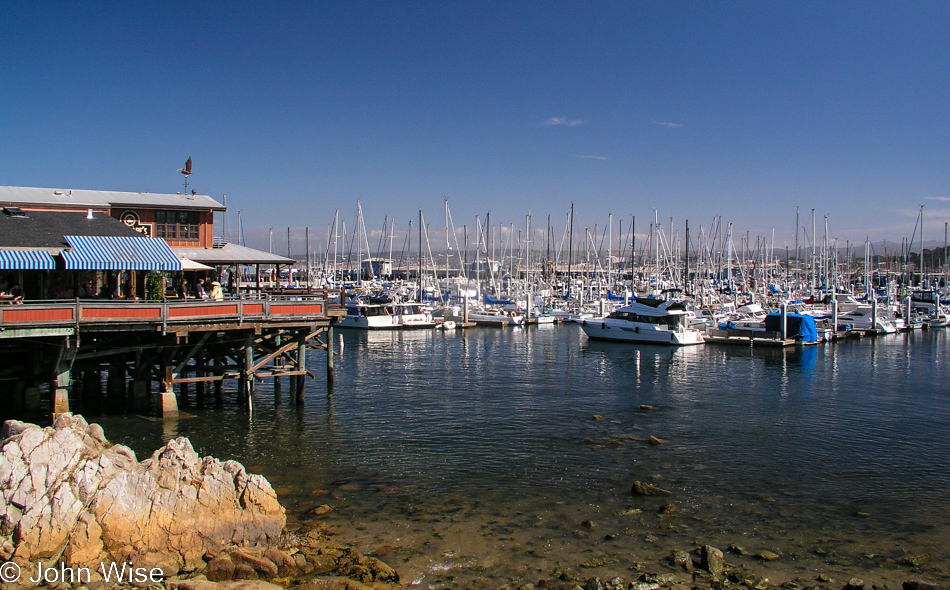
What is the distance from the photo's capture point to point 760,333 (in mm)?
63656

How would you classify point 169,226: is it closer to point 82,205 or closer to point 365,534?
point 82,205

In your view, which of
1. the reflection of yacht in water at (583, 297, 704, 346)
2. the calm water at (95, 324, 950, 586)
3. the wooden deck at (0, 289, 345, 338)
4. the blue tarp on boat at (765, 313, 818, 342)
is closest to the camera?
the calm water at (95, 324, 950, 586)

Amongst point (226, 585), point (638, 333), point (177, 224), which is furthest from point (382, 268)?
point (226, 585)

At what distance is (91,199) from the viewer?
113 ft

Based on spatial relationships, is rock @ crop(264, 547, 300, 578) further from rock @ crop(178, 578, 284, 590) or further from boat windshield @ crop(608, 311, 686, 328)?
boat windshield @ crop(608, 311, 686, 328)

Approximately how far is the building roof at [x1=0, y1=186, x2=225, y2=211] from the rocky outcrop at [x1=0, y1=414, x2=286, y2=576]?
2029 cm

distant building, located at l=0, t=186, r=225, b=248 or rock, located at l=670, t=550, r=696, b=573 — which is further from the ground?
distant building, located at l=0, t=186, r=225, b=248

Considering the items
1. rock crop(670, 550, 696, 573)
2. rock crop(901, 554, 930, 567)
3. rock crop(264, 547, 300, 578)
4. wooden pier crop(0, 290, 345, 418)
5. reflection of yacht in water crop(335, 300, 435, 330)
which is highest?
wooden pier crop(0, 290, 345, 418)

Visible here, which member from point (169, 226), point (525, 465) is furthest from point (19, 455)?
point (169, 226)

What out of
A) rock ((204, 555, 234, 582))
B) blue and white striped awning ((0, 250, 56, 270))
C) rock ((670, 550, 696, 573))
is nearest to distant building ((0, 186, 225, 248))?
blue and white striped awning ((0, 250, 56, 270))

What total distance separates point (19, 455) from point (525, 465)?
14.5 m

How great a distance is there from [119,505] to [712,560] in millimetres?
13086

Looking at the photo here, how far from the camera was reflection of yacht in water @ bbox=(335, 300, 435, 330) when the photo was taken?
75375 millimetres

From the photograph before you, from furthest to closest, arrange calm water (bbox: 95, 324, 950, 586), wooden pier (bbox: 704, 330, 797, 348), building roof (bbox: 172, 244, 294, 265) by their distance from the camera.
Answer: wooden pier (bbox: 704, 330, 797, 348) < building roof (bbox: 172, 244, 294, 265) < calm water (bbox: 95, 324, 950, 586)
